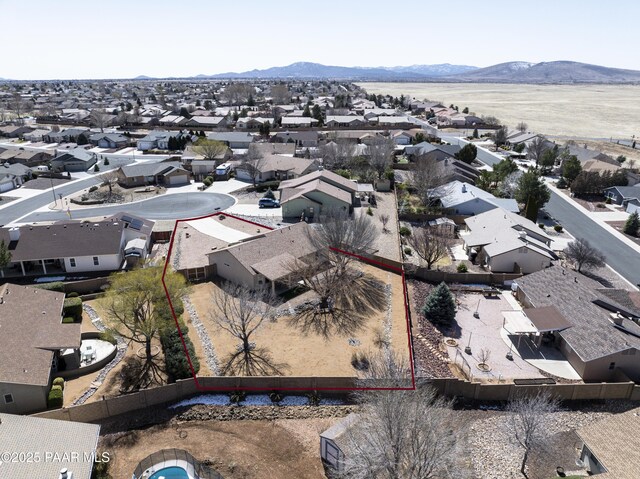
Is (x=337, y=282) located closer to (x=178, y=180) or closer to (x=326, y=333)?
(x=326, y=333)

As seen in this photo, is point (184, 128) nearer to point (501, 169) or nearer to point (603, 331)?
point (501, 169)

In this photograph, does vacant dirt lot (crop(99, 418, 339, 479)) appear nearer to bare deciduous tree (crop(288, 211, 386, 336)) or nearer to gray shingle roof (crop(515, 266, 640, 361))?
bare deciduous tree (crop(288, 211, 386, 336))

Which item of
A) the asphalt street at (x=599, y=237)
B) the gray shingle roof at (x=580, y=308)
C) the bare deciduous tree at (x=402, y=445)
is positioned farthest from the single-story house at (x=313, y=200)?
the bare deciduous tree at (x=402, y=445)

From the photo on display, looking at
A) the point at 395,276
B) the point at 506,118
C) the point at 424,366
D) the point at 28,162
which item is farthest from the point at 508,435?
the point at 506,118

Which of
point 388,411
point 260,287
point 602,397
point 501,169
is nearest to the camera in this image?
point 388,411

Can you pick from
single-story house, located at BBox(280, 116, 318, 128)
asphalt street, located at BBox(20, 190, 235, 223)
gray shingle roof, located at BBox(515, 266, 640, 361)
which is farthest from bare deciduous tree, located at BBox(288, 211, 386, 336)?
single-story house, located at BBox(280, 116, 318, 128)

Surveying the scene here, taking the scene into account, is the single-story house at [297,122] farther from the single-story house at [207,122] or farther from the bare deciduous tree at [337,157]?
the bare deciduous tree at [337,157]

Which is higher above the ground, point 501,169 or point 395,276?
point 501,169
